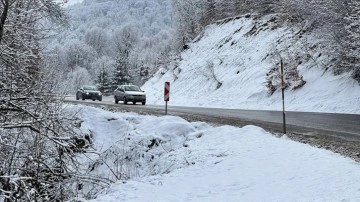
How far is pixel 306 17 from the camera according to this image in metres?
32.4

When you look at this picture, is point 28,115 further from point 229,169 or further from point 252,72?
point 252,72

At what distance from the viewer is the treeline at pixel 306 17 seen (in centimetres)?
2114

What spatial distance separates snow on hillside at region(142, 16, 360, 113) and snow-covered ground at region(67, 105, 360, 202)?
9.62 meters

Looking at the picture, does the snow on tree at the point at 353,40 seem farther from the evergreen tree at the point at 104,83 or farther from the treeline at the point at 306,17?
the evergreen tree at the point at 104,83

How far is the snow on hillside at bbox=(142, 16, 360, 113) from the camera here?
908 inches

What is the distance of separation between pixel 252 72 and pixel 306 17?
5.85 metres

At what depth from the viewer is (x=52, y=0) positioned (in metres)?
8.19

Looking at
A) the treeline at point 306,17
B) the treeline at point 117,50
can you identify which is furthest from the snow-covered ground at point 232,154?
the treeline at point 117,50

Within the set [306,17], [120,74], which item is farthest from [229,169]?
[120,74]

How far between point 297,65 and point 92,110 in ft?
49.5

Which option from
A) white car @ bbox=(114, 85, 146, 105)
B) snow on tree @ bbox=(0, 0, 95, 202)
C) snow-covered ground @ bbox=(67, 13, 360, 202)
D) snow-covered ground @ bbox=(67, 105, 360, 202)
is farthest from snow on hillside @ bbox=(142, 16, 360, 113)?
snow on tree @ bbox=(0, 0, 95, 202)

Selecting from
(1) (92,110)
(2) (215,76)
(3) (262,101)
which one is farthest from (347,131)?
(2) (215,76)

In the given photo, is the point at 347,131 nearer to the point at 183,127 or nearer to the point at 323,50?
the point at 183,127

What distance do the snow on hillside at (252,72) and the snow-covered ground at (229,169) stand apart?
9620 mm
